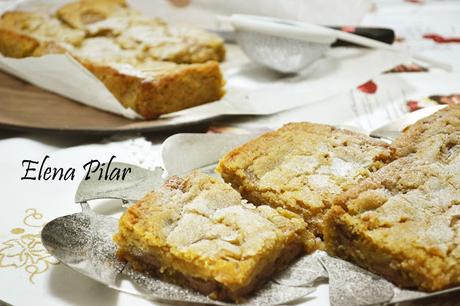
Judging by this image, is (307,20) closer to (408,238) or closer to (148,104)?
(148,104)

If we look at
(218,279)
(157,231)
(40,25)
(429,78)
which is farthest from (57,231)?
(429,78)

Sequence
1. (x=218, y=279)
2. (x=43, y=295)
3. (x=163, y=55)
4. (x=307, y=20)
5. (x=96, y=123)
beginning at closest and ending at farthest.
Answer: (x=218, y=279), (x=43, y=295), (x=96, y=123), (x=163, y=55), (x=307, y=20)

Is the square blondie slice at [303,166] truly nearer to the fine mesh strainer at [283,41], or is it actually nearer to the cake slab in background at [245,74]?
the cake slab in background at [245,74]

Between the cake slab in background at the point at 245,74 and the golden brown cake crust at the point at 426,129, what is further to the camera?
the cake slab in background at the point at 245,74

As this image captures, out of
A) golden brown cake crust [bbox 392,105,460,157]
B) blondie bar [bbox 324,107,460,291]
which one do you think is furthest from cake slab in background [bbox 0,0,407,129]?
blondie bar [bbox 324,107,460,291]

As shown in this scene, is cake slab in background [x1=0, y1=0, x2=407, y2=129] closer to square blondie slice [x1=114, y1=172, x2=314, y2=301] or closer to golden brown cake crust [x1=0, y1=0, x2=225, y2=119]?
Answer: golden brown cake crust [x1=0, y1=0, x2=225, y2=119]

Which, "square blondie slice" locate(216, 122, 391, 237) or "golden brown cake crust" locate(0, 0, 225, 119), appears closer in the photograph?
"square blondie slice" locate(216, 122, 391, 237)

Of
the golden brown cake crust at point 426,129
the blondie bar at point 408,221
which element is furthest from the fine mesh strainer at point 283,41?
the blondie bar at point 408,221
